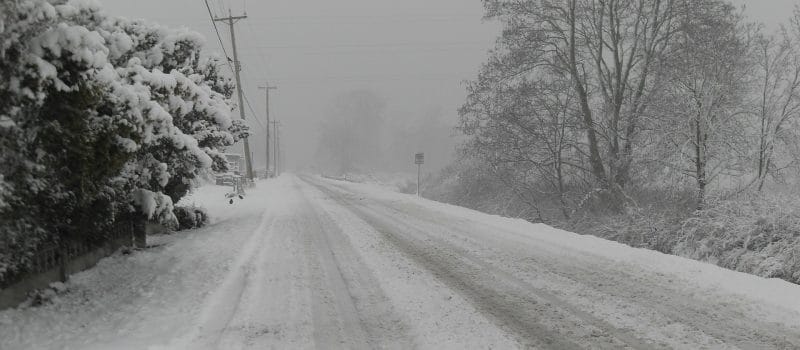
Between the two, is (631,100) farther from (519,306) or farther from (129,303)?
(129,303)

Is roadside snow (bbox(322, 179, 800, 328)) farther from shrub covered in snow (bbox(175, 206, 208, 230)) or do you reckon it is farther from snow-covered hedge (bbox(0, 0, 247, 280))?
shrub covered in snow (bbox(175, 206, 208, 230))

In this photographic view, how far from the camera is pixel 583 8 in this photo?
17094mm

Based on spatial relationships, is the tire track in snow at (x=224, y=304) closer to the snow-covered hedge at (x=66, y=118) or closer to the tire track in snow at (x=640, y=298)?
the snow-covered hedge at (x=66, y=118)

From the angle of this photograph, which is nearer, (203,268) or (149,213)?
(203,268)

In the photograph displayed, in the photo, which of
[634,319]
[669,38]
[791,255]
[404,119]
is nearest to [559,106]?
[669,38]

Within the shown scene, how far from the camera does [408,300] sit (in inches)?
210

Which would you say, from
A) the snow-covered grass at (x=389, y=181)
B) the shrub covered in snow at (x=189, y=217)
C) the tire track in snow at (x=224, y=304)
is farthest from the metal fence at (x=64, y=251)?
the snow-covered grass at (x=389, y=181)

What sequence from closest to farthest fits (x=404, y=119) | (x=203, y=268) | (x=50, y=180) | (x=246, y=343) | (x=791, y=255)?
(x=246, y=343), (x=50, y=180), (x=203, y=268), (x=791, y=255), (x=404, y=119)

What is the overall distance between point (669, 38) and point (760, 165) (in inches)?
215

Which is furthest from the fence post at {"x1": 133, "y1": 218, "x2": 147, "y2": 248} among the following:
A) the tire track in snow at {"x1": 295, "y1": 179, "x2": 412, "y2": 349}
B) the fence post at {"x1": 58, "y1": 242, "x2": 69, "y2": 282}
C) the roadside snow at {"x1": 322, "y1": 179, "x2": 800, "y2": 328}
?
the roadside snow at {"x1": 322, "y1": 179, "x2": 800, "y2": 328}

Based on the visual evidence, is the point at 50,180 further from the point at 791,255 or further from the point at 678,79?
the point at 678,79

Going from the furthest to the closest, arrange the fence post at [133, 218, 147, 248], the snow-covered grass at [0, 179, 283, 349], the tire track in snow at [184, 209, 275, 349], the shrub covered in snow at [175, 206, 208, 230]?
1. the shrub covered in snow at [175, 206, 208, 230]
2. the fence post at [133, 218, 147, 248]
3. the snow-covered grass at [0, 179, 283, 349]
4. the tire track in snow at [184, 209, 275, 349]

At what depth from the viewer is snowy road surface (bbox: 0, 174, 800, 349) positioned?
4234mm

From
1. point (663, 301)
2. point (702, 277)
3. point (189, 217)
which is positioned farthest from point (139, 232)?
point (702, 277)
